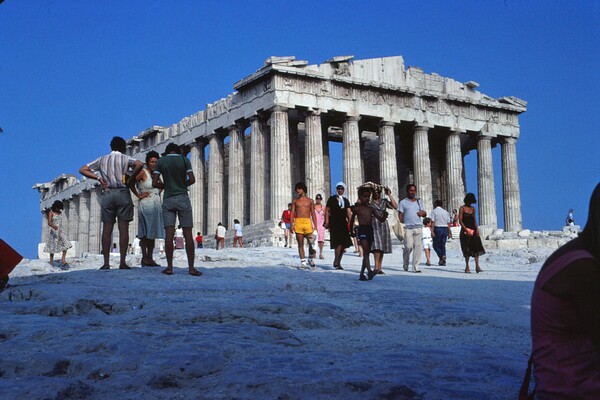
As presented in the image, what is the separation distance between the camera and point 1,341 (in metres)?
5.27

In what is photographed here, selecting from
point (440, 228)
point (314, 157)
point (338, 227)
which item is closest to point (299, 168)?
point (314, 157)

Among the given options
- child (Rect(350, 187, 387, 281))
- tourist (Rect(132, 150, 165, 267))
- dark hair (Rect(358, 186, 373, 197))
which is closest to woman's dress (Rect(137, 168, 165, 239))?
tourist (Rect(132, 150, 165, 267))

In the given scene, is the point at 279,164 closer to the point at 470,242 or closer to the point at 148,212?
the point at 470,242

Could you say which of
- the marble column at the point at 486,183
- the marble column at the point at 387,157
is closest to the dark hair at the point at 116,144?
the marble column at the point at 387,157

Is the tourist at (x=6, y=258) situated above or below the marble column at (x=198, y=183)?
below

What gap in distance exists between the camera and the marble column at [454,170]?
36.9 m

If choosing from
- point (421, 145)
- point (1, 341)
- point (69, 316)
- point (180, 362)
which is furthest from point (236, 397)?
point (421, 145)

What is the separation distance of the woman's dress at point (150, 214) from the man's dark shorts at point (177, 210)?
2.01 ft

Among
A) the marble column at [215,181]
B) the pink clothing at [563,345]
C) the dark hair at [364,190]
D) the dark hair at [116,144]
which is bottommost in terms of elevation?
the pink clothing at [563,345]

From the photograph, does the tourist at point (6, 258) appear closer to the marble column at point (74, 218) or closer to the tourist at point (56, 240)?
the tourist at point (56, 240)

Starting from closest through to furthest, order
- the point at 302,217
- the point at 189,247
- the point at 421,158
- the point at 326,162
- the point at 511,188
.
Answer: the point at 189,247 → the point at 302,217 → the point at 421,158 → the point at 326,162 → the point at 511,188

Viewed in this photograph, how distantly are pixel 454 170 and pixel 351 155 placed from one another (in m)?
7.07

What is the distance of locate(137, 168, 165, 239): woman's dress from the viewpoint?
11016 millimetres

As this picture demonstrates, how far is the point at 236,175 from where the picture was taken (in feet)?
113
